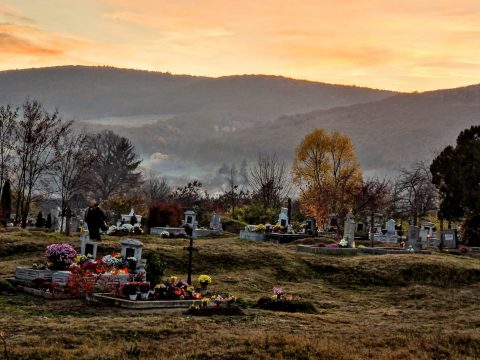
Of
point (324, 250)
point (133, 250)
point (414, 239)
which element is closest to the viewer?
point (133, 250)

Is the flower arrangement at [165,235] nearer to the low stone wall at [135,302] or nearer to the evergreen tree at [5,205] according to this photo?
the evergreen tree at [5,205]

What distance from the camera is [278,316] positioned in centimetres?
2284

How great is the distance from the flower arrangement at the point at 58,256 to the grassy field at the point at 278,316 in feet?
6.87

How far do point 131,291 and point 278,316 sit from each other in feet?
15.4

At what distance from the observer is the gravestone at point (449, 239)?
162 feet

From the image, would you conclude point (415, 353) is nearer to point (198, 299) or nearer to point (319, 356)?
point (319, 356)

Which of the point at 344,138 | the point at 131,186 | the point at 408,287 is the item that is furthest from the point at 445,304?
the point at 131,186

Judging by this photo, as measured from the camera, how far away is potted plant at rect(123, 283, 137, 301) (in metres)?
23.0

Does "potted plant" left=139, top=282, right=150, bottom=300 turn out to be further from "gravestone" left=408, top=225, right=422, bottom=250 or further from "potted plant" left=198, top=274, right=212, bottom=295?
"gravestone" left=408, top=225, right=422, bottom=250

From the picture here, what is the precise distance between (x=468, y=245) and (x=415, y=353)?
34.5m

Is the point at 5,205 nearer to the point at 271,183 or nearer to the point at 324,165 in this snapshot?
the point at 271,183

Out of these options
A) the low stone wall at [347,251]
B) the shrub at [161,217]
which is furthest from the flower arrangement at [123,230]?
the low stone wall at [347,251]

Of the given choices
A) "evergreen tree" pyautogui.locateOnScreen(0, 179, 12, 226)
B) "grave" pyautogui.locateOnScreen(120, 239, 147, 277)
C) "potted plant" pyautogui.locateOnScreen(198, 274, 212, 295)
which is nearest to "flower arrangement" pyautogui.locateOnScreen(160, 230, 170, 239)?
"evergreen tree" pyautogui.locateOnScreen(0, 179, 12, 226)

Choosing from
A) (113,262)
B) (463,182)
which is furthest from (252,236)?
(113,262)
